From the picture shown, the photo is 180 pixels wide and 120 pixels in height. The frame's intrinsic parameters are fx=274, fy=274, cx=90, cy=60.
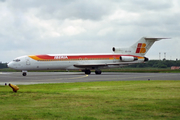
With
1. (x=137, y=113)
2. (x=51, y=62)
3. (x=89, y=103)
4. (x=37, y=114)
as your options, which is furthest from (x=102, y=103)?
(x=51, y=62)

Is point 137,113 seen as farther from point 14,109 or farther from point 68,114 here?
point 14,109

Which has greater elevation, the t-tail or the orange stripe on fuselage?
the t-tail

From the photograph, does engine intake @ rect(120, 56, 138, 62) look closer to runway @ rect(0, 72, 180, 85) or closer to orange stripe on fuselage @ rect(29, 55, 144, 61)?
orange stripe on fuselage @ rect(29, 55, 144, 61)

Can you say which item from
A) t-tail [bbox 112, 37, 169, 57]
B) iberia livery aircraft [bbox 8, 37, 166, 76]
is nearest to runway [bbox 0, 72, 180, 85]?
iberia livery aircraft [bbox 8, 37, 166, 76]

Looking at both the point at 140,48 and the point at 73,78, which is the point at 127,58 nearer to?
the point at 140,48

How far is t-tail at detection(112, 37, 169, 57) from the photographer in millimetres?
55062

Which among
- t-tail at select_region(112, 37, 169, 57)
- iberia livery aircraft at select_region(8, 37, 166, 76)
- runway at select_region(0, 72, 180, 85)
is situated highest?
t-tail at select_region(112, 37, 169, 57)

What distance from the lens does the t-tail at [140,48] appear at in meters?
55.1

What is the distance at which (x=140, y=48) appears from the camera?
5559 cm

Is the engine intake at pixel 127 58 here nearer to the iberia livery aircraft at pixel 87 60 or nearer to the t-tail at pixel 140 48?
the iberia livery aircraft at pixel 87 60

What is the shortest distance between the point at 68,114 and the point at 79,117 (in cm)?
64

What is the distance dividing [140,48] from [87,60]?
37.3 ft

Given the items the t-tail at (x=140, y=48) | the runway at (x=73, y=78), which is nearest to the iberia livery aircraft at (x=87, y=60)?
the t-tail at (x=140, y=48)

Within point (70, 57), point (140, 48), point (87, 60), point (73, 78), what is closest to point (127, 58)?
point (140, 48)
